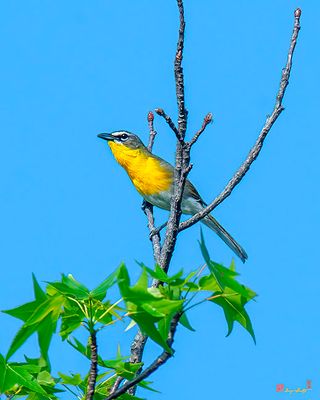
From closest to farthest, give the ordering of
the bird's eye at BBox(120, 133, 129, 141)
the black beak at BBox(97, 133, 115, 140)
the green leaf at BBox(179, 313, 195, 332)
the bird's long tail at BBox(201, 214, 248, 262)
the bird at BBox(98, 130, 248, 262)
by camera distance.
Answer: the green leaf at BBox(179, 313, 195, 332) < the bird's long tail at BBox(201, 214, 248, 262) < the bird at BBox(98, 130, 248, 262) < the black beak at BBox(97, 133, 115, 140) < the bird's eye at BBox(120, 133, 129, 141)

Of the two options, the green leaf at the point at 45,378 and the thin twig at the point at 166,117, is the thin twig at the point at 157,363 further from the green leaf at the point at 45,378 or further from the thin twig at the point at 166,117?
the thin twig at the point at 166,117

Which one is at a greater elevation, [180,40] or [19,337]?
[180,40]

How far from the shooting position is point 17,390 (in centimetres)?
391

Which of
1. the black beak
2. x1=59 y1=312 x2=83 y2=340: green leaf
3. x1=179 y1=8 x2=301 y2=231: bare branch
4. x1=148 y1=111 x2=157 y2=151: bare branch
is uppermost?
the black beak

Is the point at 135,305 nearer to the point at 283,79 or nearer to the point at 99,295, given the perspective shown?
the point at 99,295

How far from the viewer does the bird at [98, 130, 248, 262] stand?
11.1 metres

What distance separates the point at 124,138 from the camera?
11516 mm

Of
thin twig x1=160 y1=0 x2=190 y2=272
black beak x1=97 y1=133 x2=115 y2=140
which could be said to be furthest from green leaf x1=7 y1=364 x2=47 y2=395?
black beak x1=97 y1=133 x2=115 y2=140

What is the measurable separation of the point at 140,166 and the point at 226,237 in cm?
160

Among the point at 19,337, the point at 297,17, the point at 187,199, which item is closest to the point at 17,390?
the point at 19,337

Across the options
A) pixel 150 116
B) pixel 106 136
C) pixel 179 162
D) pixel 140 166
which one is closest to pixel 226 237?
pixel 140 166

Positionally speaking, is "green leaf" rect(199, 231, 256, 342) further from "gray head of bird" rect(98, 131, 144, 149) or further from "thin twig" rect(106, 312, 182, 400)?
"gray head of bird" rect(98, 131, 144, 149)

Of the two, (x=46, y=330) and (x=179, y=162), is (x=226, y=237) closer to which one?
(x=179, y=162)

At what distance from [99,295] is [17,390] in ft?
3.34
